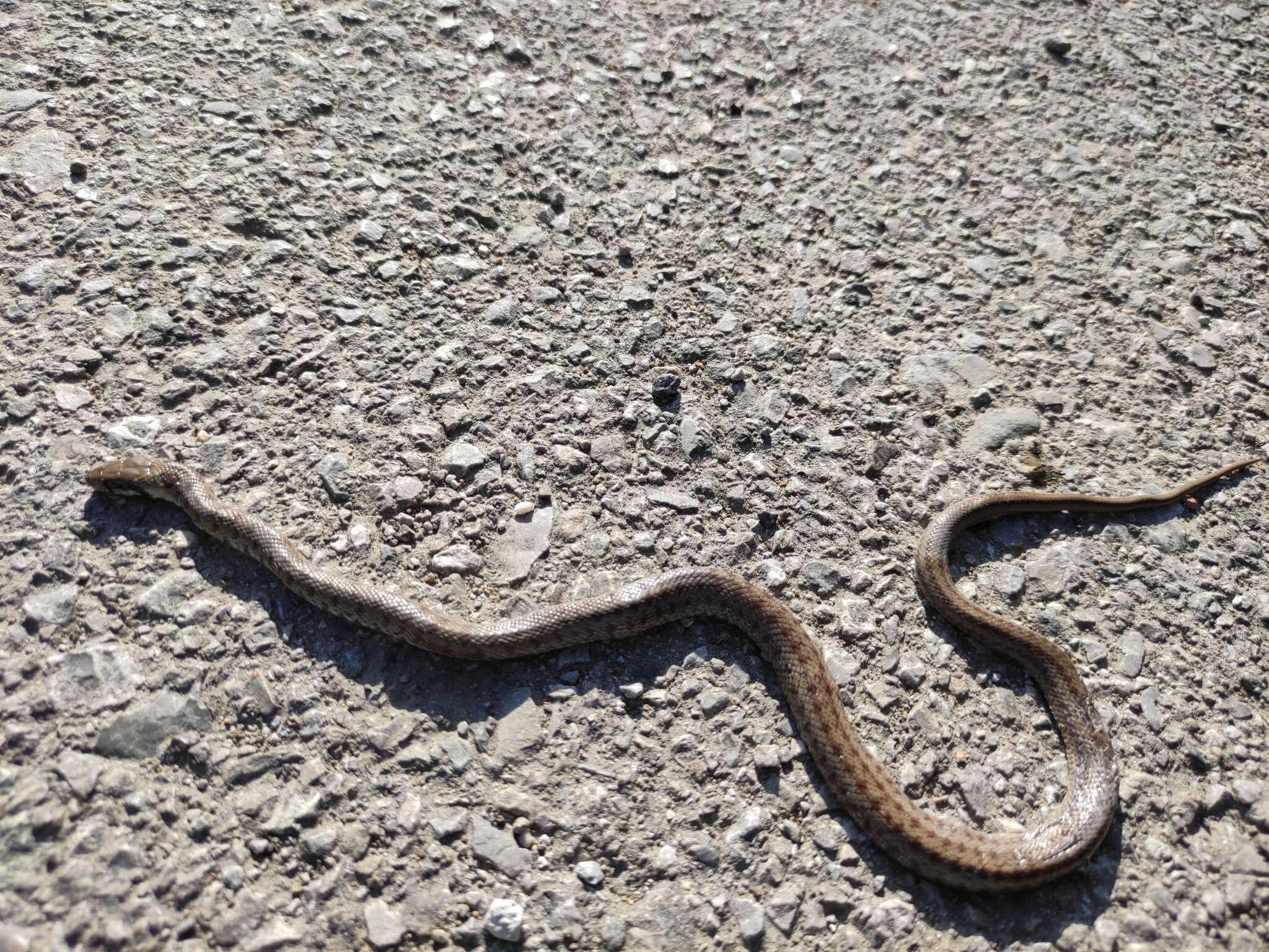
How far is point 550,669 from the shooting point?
12.7ft

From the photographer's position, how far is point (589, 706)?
147 inches

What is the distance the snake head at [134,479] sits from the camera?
396 centimetres

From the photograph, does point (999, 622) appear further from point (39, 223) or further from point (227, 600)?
point (39, 223)

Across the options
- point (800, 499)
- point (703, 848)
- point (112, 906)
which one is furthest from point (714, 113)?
point (112, 906)

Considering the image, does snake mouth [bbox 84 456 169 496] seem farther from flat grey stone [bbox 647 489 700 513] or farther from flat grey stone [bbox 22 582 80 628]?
flat grey stone [bbox 647 489 700 513]

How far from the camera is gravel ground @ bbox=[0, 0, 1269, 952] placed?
3.32 meters

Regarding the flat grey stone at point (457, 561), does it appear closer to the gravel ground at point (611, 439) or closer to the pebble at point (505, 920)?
the gravel ground at point (611, 439)

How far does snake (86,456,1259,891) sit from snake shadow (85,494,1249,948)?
5cm

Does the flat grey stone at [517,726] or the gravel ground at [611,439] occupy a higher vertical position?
the gravel ground at [611,439]

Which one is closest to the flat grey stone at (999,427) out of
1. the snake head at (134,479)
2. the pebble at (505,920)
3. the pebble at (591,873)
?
the pebble at (591,873)

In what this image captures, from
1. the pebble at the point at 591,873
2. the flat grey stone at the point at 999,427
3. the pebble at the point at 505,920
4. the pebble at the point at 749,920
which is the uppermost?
the flat grey stone at the point at 999,427

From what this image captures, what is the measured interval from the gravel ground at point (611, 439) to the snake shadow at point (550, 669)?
0.06ft

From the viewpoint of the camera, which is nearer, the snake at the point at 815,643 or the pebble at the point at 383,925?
the pebble at the point at 383,925

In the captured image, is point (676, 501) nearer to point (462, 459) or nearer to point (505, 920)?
point (462, 459)
